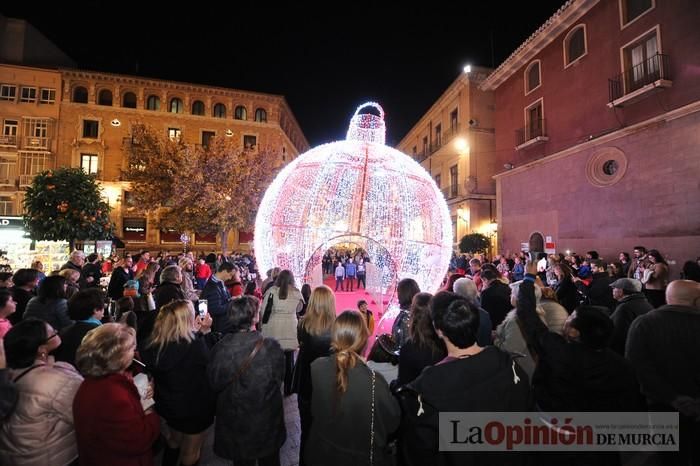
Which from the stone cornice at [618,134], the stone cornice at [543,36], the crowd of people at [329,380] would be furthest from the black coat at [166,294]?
the stone cornice at [543,36]

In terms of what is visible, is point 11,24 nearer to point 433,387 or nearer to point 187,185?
point 187,185

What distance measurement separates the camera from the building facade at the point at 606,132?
11.4 meters

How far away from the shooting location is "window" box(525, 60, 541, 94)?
1819 cm

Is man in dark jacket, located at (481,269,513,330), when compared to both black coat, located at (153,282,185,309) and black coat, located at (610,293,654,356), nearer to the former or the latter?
black coat, located at (610,293,654,356)

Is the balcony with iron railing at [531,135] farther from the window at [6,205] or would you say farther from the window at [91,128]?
the window at [6,205]

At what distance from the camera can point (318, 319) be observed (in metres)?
3.52

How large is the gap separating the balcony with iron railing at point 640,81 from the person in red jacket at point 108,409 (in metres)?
15.9

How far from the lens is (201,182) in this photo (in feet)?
73.6

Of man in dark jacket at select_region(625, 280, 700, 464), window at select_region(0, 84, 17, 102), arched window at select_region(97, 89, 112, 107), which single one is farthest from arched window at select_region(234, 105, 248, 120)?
man in dark jacket at select_region(625, 280, 700, 464)

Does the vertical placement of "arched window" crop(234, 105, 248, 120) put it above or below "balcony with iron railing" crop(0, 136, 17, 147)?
above

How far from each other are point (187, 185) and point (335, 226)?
647 inches

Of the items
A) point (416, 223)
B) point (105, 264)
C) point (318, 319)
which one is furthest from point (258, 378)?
point (105, 264)

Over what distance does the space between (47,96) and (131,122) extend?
5963 millimetres

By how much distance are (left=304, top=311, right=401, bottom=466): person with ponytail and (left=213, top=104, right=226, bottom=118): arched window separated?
1343 inches
